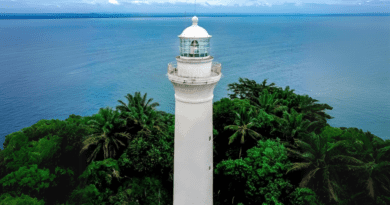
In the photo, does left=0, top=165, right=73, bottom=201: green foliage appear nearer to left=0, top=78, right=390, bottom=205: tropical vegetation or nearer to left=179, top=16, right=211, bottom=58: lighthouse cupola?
left=0, top=78, right=390, bottom=205: tropical vegetation

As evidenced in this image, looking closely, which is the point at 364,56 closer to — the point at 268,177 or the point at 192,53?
the point at 268,177

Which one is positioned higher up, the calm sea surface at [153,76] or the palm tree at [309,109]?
the palm tree at [309,109]

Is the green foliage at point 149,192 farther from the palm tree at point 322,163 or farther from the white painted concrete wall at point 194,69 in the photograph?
the white painted concrete wall at point 194,69

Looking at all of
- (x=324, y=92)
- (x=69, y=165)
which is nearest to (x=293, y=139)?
(x=69, y=165)

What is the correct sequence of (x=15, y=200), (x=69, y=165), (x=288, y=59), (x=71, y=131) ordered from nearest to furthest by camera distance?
(x=15, y=200), (x=69, y=165), (x=71, y=131), (x=288, y=59)

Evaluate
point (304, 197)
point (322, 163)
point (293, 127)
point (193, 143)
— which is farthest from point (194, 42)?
point (293, 127)

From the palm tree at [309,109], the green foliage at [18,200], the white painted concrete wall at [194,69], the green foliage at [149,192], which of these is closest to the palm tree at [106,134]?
the green foliage at [149,192]
